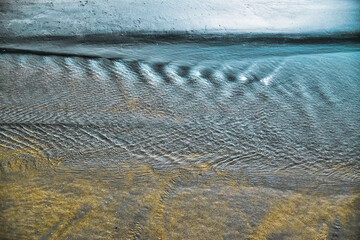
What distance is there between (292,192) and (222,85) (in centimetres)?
76

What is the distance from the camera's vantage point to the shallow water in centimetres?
104

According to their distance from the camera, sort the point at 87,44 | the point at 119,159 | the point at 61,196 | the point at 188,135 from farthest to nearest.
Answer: the point at 87,44 < the point at 188,135 < the point at 119,159 < the point at 61,196

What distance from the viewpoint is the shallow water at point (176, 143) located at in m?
1.04

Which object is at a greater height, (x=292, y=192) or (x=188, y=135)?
(x=188, y=135)

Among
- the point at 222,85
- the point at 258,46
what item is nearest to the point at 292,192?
the point at 222,85

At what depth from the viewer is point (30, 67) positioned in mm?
1803

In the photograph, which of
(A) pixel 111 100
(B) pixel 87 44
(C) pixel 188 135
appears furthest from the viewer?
(B) pixel 87 44

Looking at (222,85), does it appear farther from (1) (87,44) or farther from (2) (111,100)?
(1) (87,44)

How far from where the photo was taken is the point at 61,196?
43.1 inches

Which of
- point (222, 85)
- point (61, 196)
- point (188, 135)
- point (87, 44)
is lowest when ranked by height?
point (61, 196)

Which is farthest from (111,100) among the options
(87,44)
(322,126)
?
(322,126)

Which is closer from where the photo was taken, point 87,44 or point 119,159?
point 119,159

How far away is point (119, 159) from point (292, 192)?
62cm

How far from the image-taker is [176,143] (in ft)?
4.42
